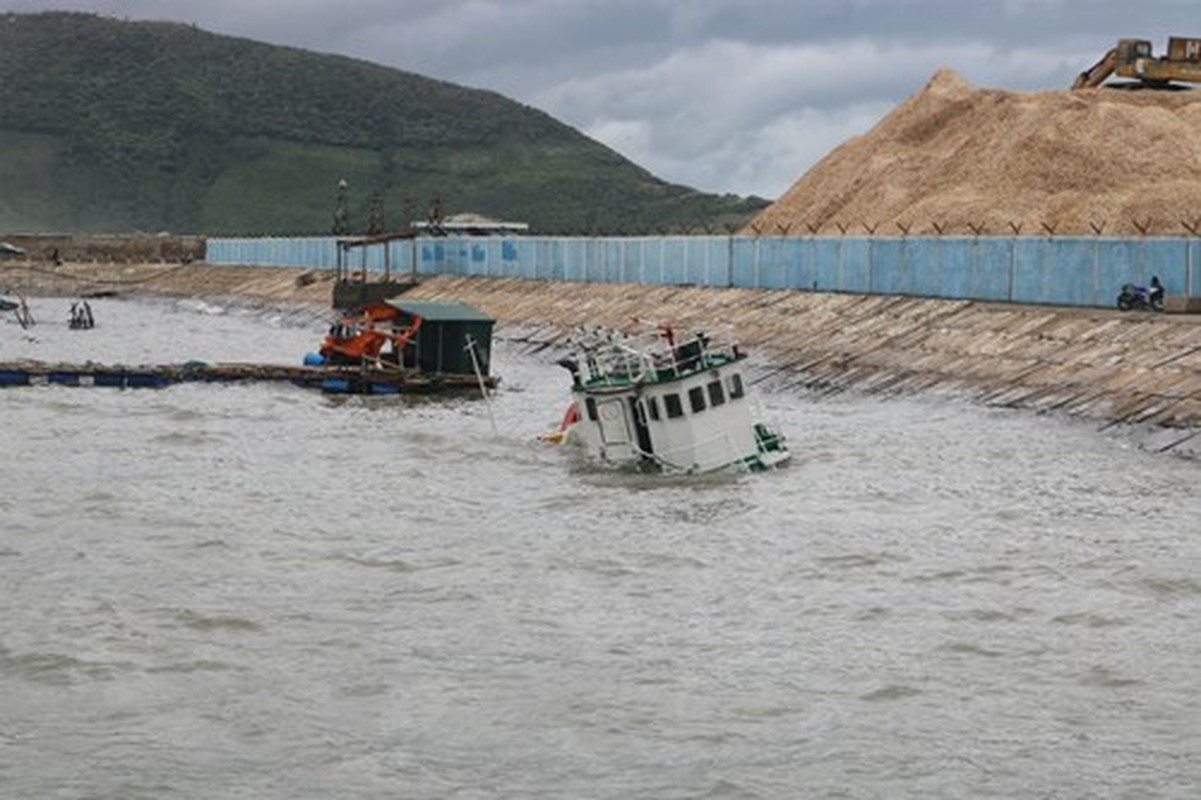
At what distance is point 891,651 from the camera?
83.9ft

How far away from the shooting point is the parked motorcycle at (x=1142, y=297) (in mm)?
58844

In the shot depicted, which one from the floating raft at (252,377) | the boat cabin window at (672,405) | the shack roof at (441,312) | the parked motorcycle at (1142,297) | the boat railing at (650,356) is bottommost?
the floating raft at (252,377)

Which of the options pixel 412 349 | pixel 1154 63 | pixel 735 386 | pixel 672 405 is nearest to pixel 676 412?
pixel 672 405

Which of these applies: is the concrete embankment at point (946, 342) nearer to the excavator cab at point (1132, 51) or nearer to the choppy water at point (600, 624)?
the choppy water at point (600, 624)

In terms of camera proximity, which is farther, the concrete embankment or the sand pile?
the sand pile

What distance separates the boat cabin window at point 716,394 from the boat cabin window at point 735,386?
0.28 meters

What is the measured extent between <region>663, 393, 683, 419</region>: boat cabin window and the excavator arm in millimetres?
62799

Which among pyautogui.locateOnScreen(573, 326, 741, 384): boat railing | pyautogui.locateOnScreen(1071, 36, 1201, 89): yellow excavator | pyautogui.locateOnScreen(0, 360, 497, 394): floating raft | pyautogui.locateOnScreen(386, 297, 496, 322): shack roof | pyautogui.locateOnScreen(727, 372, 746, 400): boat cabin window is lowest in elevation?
pyautogui.locateOnScreen(0, 360, 497, 394): floating raft

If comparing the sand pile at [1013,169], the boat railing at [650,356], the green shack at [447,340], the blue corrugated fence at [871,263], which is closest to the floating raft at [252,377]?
the green shack at [447,340]

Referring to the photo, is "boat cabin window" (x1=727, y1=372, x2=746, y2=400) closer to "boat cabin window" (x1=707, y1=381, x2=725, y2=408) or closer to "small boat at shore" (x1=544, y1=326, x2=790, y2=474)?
"small boat at shore" (x1=544, y1=326, x2=790, y2=474)

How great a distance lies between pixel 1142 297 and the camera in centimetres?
5925

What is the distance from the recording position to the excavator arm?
9825cm

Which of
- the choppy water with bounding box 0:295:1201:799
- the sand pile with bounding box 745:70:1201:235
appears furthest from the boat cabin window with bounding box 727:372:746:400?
the sand pile with bounding box 745:70:1201:235

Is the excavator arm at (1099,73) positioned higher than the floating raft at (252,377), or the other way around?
the excavator arm at (1099,73)
